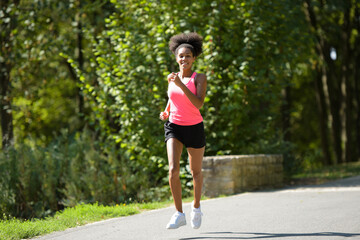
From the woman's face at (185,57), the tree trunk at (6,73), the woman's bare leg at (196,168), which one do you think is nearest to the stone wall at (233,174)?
the woman's bare leg at (196,168)

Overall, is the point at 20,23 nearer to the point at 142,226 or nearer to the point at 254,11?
the point at 254,11

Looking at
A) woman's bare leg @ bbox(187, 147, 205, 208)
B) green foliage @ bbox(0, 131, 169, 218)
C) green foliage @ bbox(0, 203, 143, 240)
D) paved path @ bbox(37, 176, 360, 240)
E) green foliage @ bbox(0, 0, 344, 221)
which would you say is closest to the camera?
paved path @ bbox(37, 176, 360, 240)

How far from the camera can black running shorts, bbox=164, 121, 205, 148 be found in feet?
18.6

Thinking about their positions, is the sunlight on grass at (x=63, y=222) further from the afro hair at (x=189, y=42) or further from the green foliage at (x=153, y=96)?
the afro hair at (x=189, y=42)

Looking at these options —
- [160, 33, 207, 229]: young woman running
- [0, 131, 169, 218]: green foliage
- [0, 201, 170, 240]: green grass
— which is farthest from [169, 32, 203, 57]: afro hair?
[0, 131, 169, 218]: green foliage

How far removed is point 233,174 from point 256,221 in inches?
114

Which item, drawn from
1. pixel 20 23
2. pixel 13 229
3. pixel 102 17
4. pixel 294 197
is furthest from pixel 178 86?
pixel 20 23

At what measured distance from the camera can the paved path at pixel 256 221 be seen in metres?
5.51

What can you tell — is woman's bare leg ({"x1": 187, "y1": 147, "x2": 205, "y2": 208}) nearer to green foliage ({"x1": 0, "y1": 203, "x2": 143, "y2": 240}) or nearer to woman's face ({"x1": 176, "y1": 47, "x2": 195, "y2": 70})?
woman's face ({"x1": 176, "y1": 47, "x2": 195, "y2": 70})

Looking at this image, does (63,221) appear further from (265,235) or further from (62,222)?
(265,235)

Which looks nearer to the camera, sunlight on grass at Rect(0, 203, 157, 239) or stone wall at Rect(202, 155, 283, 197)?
sunlight on grass at Rect(0, 203, 157, 239)

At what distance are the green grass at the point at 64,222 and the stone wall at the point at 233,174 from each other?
1.18m

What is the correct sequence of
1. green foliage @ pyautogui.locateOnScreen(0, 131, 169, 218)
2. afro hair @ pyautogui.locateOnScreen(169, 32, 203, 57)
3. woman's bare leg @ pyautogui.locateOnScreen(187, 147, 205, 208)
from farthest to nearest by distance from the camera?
green foliage @ pyautogui.locateOnScreen(0, 131, 169, 218), afro hair @ pyautogui.locateOnScreen(169, 32, 203, 57), woman's bare leg @ pyautogui.locateOnScreen(187, 147, 205, 208)

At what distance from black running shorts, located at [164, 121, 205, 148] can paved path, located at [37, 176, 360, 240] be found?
39.4 inches
